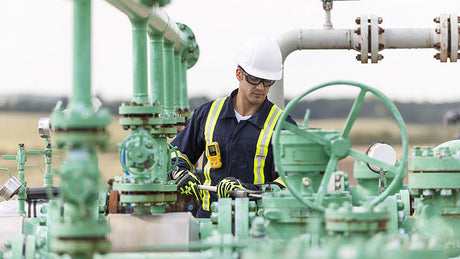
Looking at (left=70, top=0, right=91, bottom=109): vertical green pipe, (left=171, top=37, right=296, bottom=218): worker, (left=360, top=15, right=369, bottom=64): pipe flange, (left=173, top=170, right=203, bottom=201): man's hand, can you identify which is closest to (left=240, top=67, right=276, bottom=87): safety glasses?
(left=171, top=37, right=296, bottom=218): worker

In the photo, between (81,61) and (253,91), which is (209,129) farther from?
(81,61)

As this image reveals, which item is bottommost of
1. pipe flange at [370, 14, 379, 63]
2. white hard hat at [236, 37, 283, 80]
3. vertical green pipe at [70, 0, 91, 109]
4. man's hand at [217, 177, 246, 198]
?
man's hand at [217, 177, 246, 198]

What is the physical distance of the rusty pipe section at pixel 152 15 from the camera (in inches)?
218

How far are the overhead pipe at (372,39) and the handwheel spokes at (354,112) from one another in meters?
4.33

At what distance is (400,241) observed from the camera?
4184mm

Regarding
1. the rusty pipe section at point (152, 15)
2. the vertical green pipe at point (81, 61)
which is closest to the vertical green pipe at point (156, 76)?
the rusty pipe section at point (152, 15)

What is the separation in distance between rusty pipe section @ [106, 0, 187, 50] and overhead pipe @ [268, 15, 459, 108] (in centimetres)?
176

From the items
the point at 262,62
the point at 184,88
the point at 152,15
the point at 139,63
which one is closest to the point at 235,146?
the point at 262,62

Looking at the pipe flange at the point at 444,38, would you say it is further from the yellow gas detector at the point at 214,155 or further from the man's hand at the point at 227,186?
the man's hand at the point at 227,186

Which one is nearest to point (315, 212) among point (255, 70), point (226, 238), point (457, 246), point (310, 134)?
point (310, 134)

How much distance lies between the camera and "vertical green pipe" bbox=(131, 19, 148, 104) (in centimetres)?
577

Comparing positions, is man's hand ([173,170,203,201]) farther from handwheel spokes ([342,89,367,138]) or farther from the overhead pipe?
the overhead pipe

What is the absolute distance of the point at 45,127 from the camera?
920 cm

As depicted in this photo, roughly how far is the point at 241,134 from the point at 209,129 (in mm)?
282
